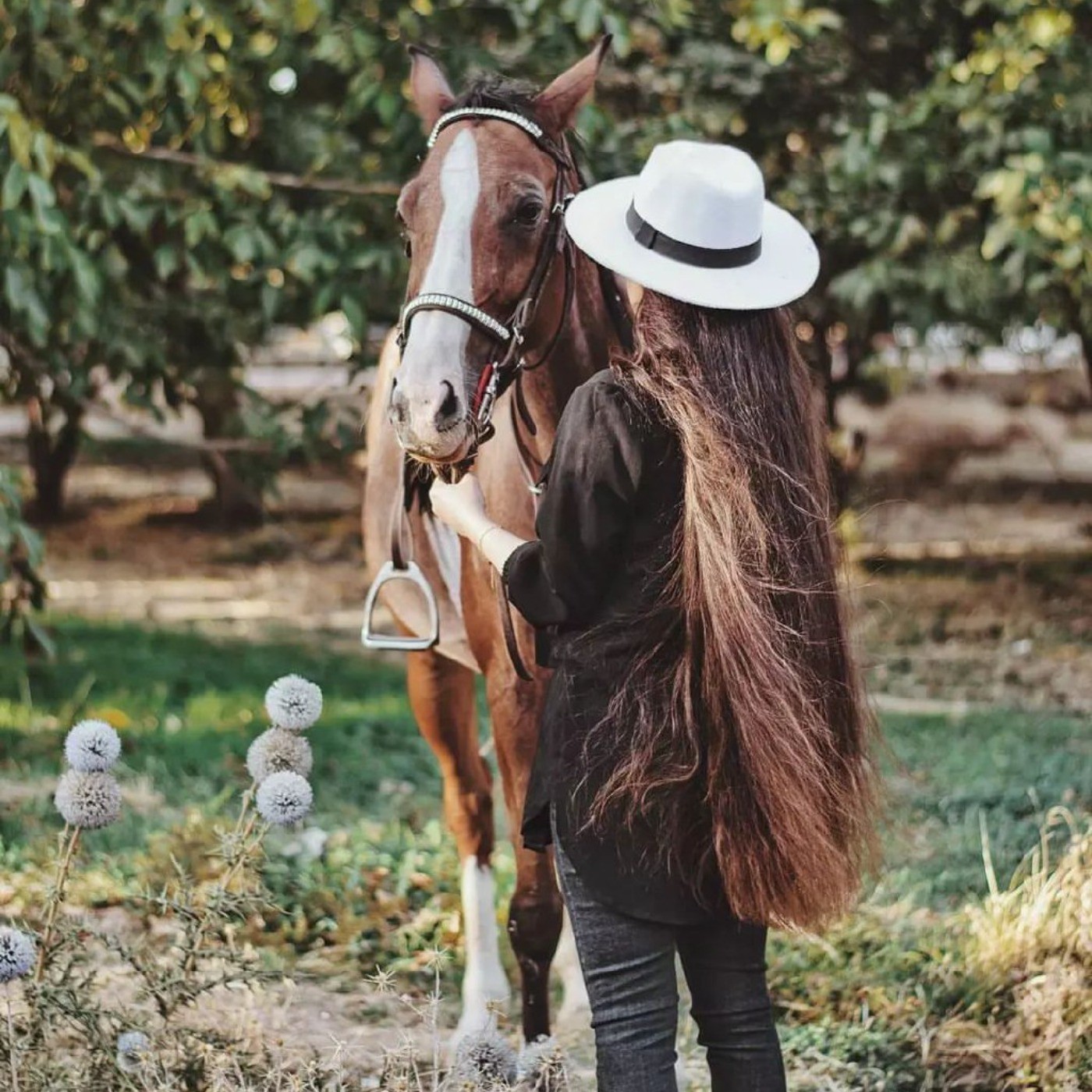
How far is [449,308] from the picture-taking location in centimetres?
309

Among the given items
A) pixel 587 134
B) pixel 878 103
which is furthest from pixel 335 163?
pixel 878 103

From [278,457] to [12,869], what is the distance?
333cm

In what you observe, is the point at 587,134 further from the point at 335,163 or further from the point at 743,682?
the point at 743,682

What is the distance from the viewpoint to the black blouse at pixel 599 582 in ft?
8.61

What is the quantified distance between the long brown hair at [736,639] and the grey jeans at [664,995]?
0.13 m

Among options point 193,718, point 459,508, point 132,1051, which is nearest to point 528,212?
point 459,508

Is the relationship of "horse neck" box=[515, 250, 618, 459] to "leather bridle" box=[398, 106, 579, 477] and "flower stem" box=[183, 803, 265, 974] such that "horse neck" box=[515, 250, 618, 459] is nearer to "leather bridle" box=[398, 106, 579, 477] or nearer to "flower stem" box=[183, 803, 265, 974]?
"leather bridle" box=[398, 106, 579, 477]

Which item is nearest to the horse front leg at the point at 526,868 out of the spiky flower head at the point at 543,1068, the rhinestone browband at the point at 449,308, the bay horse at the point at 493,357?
the bay horse at the point at 493,357

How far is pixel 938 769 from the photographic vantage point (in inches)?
250

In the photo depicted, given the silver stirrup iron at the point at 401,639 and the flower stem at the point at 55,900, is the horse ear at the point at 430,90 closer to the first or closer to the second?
the silver stirrup iron at the point at 401,639

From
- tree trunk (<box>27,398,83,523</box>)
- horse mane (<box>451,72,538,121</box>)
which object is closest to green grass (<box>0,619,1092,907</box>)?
horse mane (<box>451,72,538,121</box>)

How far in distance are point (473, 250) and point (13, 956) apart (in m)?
1.61

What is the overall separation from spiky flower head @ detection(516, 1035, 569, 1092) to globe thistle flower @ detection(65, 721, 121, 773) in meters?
1.02

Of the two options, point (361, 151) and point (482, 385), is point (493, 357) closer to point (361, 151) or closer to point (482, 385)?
point (482, 385)
